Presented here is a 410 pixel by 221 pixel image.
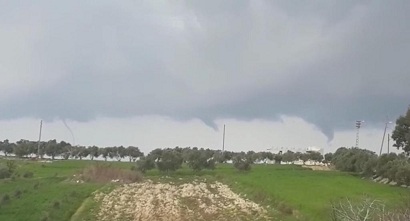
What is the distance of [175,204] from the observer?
5959 cm

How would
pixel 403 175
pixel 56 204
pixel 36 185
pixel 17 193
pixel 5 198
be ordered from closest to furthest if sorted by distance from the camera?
pixel 56 204 → pixel 5 198 → pixel 17 193 → pixel 403 175 → pixel 36 185

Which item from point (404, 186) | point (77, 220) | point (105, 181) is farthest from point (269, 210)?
point (105, 181)

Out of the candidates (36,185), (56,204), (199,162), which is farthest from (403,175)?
(199,162)

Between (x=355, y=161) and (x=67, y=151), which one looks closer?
(x=355, y=161)

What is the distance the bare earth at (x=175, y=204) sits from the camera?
50.8 metres

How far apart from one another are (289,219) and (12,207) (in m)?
23.5

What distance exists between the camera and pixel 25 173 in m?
93.8

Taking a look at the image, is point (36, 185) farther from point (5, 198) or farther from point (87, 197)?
point (5, 198)

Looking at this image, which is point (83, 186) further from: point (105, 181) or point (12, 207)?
point (12, 207)

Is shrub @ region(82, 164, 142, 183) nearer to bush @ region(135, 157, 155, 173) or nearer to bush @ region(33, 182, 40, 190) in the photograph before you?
bush @ region(33, 182, 40, 190)

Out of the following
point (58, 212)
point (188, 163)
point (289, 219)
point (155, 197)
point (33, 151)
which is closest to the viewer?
point (289, 219)

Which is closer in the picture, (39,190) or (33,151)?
(39,190)

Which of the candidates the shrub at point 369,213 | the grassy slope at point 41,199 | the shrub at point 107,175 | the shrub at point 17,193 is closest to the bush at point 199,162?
the shrub at point 107,175

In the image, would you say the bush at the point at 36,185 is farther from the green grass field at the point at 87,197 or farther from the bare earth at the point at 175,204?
the bare earth at the point at 175,204
